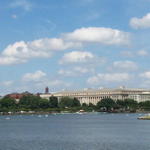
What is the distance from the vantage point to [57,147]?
64250 millimetres

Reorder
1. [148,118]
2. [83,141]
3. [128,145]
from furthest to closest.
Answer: [148,118]
[83,141]
[128,145]

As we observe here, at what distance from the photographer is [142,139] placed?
7394 cm

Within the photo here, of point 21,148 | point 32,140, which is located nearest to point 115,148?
point 21,148

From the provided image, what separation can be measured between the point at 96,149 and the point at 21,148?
9.30 m

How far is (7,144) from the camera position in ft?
227

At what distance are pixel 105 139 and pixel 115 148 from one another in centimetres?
1277

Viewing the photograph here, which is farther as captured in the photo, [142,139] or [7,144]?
[142,139]

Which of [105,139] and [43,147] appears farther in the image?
[105,139]

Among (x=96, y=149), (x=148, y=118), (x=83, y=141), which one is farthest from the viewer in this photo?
(x=148, y=118)

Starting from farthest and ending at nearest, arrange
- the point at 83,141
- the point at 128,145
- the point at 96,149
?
the point at 83,141 < the point at 128,145 < the point at 96,149

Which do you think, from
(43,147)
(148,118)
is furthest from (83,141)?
(148,118)

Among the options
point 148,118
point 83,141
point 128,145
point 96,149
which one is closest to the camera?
point 96,149

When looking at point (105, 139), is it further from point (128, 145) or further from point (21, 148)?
point (21, 148)

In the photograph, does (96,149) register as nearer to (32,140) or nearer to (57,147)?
(57,147)
